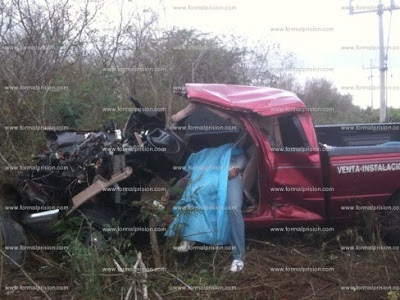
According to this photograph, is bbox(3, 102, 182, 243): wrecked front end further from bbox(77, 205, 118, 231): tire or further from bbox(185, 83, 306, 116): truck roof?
bbox(185, 83, 306, 116): truck roof

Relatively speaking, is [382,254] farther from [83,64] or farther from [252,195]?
[83,64]

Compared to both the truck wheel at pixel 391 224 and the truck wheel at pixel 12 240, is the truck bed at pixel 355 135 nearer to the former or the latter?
the truck wheel at pixel 391 224

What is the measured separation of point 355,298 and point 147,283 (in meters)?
1.93

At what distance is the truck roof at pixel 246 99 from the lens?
211 inches

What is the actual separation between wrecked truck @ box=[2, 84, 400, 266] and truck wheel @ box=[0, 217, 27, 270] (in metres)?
0.02

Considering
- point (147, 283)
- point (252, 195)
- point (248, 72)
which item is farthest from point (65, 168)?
point (248, 72)

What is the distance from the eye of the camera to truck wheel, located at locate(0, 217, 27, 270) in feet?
17.1

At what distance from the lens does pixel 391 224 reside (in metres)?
5.75

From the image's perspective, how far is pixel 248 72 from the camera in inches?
542

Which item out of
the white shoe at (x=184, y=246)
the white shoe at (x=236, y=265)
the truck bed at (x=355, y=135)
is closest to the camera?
the white shoe at (x=236, y=265)

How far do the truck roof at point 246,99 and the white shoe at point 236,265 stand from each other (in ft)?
5.06

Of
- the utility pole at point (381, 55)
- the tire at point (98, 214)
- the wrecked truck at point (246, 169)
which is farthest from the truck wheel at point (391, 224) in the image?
the utility pole at point (381, 55)

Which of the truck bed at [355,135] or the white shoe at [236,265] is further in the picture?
the truck bed at [355,135]

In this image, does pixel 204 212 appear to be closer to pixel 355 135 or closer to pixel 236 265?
pixel 236 265
